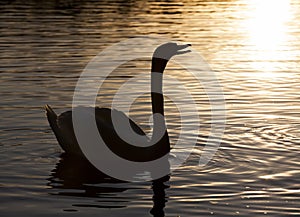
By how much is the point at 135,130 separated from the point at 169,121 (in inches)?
130

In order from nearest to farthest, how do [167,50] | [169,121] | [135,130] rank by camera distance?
1. [167,50]
2. [135,130]
3. [169,121]

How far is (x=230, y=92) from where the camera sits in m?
21.5

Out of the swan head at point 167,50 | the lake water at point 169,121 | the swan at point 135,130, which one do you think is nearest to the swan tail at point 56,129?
the swan at point 135,130

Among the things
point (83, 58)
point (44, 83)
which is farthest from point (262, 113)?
point (83, 58)

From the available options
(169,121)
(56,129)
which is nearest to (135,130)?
(56,129)

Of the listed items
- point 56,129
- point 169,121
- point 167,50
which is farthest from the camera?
point 169,121

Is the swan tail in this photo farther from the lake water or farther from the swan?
the lake water

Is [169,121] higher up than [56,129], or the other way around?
[56,129]

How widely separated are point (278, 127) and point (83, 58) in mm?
12816

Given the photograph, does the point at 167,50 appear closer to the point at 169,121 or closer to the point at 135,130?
the point at 135,130

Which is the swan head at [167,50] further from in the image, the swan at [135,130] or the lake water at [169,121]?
the lake water at [169,121]

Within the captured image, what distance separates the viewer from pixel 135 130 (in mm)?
14117

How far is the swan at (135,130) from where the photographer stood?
13680mm

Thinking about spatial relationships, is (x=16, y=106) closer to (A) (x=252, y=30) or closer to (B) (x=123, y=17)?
(A) (x=252, y=30)
